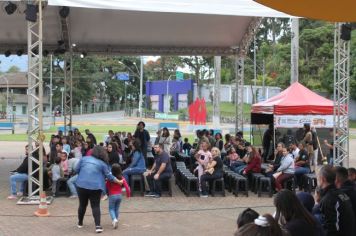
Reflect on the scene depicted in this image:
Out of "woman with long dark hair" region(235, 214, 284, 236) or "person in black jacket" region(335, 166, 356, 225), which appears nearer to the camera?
"woman with long dark hair" region(235, 214, 284, 236)

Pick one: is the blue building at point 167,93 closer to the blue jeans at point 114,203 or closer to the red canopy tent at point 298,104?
the red canopy tent at point 298,104

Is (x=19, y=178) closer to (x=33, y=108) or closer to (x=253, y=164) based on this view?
(x=33, y=108)

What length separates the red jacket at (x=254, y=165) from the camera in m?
13.6

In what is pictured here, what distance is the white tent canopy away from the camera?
16828mm

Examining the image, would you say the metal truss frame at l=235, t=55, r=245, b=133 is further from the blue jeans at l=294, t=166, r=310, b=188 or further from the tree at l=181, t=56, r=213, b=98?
the tree at l=181, t=56, r=213, b=98

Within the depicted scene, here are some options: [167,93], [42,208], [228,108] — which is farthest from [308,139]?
[167,93]

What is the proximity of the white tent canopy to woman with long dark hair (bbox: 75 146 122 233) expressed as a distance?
6775 mm

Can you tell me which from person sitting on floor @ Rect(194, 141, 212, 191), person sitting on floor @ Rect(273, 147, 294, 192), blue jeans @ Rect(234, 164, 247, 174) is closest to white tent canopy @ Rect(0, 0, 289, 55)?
person sitting on floor @ Rect(194, 141, 212, 191)

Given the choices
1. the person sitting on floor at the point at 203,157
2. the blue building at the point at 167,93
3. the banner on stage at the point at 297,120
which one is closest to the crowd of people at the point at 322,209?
the person sitting on floor at the point at 203,157

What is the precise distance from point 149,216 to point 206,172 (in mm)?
2510

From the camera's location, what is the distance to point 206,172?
12703mm

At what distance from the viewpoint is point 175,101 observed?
87750 millimetres

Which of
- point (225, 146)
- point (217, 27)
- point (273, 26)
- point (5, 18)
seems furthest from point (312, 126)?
point (273, 26)

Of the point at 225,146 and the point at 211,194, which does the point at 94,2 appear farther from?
the point at 225,146
